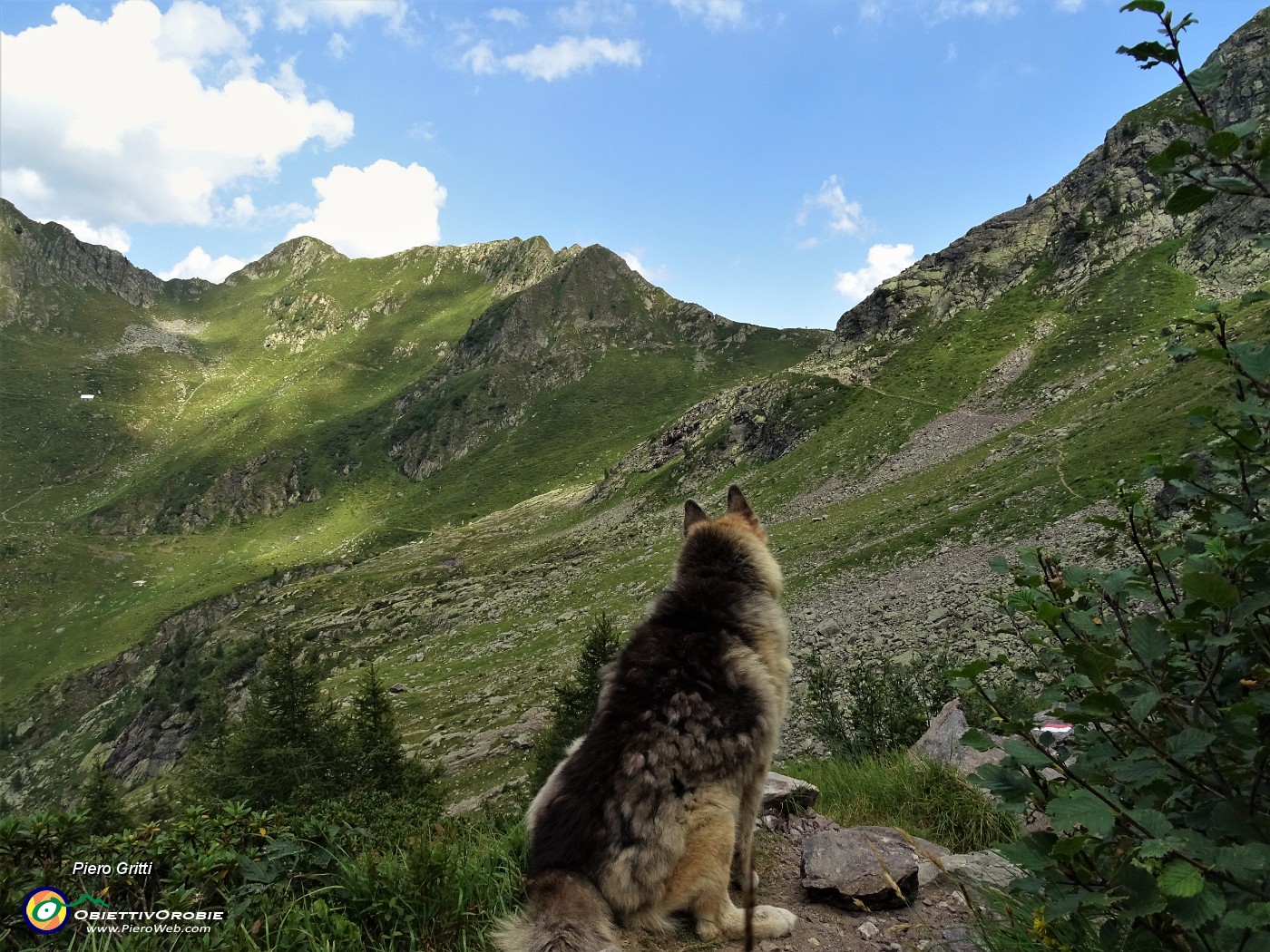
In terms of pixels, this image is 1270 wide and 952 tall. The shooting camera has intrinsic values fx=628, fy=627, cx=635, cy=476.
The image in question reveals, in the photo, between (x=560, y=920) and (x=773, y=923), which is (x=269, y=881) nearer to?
(x=560, y=920)

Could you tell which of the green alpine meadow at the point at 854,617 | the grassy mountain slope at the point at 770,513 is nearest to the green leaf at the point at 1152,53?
the green alpine meadow at the point at 854,617

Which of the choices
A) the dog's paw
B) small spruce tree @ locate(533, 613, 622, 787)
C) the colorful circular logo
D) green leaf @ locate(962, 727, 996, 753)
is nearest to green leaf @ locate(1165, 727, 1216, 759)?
green leaf @ locate(962, 727, 996, 753)

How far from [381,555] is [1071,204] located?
440 ft

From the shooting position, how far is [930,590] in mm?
31562

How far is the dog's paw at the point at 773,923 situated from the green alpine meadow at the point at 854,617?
1.05 meters

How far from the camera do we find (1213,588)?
182cm

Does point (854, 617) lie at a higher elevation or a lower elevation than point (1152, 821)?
lower

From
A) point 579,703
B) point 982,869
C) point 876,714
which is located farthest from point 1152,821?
point 579,703

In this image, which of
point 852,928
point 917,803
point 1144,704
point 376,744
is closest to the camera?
point 1144,704

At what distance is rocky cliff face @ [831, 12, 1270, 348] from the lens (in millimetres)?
73375

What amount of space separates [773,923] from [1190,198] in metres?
4.88

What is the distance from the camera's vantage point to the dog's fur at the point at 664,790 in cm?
410

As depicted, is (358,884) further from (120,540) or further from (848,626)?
(120,540)

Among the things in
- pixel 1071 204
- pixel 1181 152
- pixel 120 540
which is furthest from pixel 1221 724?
pixel 120 540
